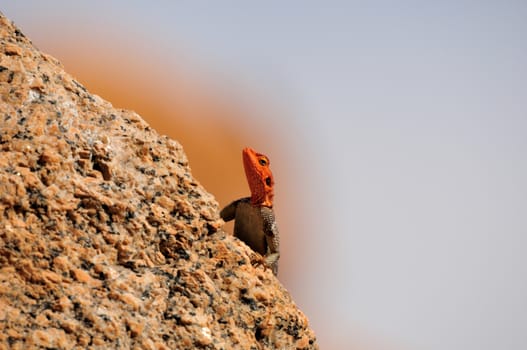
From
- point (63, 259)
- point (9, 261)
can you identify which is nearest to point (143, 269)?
point (63, 259)

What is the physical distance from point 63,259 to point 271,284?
0.93 meters

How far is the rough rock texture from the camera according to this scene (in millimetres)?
1909

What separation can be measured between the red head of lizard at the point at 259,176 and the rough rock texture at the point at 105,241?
32.8 inches

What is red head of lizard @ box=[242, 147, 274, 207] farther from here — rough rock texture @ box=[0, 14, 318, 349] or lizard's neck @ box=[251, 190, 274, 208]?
rough rock texture @ box=[0, 14, 318, 349]

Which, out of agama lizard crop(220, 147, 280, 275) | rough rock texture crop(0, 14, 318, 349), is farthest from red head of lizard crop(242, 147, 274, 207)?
rough rock texture crop(0, 14, 318, 349)

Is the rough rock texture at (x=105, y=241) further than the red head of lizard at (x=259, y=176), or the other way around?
the red head of lizard at (x=259, y=176)

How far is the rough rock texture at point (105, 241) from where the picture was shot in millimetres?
1909

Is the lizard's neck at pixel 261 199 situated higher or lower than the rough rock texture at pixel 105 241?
higher

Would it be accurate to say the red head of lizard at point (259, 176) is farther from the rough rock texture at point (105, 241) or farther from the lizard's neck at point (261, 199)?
the rough rock texture at point (105, 241)

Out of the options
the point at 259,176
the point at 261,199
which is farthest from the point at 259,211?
the point at 259,176

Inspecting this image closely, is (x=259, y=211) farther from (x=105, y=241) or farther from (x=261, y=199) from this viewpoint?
(x=105, y=241)

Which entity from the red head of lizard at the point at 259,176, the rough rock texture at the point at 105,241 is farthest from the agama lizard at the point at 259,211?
the rough rock texture at the point at 105,241

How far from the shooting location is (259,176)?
3361 millimetres

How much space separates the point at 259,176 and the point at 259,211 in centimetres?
20
